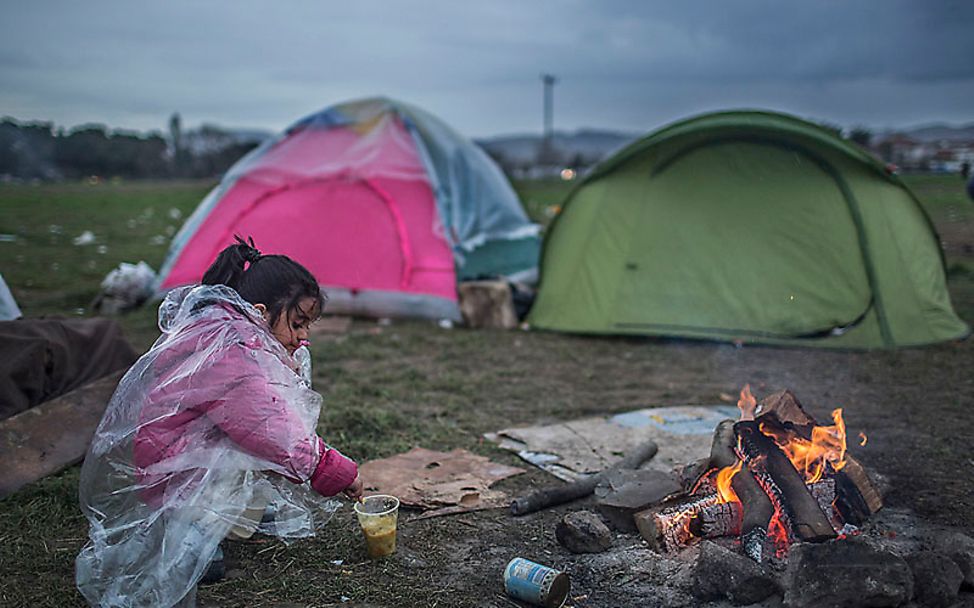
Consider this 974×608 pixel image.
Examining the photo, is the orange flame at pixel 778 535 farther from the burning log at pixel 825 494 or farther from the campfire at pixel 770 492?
the burning log at pixel 825 494

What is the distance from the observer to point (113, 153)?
34.6m

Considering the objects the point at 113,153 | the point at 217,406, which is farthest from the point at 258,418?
the point at 113,153

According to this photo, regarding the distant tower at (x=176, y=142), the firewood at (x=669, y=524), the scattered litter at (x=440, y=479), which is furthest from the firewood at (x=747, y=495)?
the distant tower at (x=176, y=142)

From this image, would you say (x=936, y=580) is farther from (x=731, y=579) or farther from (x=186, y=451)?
(x=186, y=451)

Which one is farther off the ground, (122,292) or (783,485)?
(783,485)

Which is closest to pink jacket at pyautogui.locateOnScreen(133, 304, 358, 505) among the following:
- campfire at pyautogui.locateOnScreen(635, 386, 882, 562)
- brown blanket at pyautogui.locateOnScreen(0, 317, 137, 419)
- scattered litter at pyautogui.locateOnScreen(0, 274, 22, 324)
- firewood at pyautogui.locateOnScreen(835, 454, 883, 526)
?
campfire at pyautogui.locateOnScreen(635, 386, 882, 562)

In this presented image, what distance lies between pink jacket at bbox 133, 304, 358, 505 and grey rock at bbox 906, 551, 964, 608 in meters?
2.12

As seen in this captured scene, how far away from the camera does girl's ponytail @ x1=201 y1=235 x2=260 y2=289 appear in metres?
3.03

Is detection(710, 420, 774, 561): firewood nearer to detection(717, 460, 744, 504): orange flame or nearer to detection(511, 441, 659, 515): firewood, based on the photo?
detection(717, 460, 744, 504): orange flame

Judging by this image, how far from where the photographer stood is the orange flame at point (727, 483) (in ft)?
11.0

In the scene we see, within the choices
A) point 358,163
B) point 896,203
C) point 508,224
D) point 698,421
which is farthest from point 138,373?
point 508,224

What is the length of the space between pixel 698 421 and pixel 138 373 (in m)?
3.49

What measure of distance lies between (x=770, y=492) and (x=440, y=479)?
1641 millimetres

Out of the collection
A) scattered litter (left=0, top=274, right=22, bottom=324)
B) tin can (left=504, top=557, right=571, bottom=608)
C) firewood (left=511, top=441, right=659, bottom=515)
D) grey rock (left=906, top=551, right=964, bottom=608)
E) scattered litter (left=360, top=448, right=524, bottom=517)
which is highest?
scattered litter (left=0, top=274, right=22, bottom=324)
